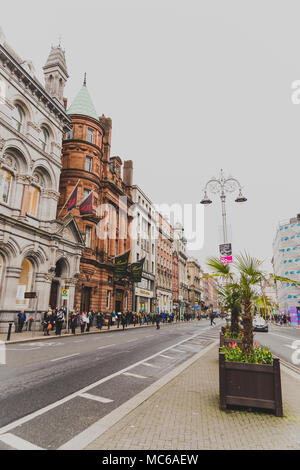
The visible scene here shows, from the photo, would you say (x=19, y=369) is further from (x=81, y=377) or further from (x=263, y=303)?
(x=263, y=303)

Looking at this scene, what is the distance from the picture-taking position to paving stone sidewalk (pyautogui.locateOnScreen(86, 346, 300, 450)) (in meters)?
3.74

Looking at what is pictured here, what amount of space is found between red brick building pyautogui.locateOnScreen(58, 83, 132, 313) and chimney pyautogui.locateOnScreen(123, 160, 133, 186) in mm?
5929

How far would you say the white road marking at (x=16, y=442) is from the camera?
3.72m

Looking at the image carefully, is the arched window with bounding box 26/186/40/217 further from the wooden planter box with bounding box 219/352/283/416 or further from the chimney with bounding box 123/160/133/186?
the chimney with bounding box 123/160/133/186

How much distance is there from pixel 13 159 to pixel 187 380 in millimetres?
20987

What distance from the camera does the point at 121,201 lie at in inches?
1613

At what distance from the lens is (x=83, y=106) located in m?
35.3

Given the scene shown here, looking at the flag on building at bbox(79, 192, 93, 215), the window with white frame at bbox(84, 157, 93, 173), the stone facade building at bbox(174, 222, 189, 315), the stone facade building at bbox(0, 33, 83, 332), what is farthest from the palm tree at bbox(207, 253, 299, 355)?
Result: the stone facade building at bbox(174, 222, 189, 315)

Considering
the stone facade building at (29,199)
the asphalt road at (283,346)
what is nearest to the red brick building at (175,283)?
the stone facade building at (29,199)

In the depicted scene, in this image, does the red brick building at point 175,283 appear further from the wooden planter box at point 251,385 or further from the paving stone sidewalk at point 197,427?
the wooden planter box at point 251,385

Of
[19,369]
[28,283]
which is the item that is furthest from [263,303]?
[28,283]

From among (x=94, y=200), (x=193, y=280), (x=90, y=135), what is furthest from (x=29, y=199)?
(x=193, y=280)

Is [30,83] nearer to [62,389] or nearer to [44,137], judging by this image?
[44,137]

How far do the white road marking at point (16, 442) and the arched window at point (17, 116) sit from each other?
76.1ft
